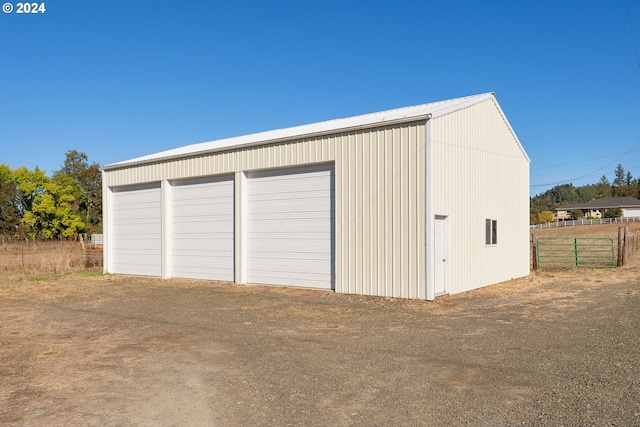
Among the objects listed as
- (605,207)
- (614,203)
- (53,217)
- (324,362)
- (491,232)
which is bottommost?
(324,362)

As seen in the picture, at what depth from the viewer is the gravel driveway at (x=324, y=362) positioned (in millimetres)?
4750

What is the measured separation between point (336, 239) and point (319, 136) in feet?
9.76

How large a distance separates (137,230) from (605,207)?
80.8 meters

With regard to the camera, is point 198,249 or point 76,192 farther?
point 76,192

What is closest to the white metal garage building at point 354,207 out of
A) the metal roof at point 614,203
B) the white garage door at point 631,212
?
the white garage door at point 631,212

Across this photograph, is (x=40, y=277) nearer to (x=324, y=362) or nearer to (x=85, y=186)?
(x=324, y=362)

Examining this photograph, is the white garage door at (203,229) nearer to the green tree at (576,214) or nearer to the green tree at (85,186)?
the green tree at (85,186)

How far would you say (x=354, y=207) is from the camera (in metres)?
13.6

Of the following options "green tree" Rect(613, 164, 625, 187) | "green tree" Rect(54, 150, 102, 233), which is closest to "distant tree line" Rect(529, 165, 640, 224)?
"green tree" Rect(613, 164, 625, 187)

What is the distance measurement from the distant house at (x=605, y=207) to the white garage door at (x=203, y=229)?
75212 mm

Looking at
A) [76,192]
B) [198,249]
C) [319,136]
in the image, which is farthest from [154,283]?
[76,192]

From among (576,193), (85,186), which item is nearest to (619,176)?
(576,193)

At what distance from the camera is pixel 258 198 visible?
639 inches

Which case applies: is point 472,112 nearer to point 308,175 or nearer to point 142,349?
point 308,175
